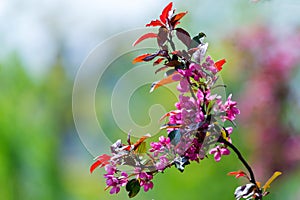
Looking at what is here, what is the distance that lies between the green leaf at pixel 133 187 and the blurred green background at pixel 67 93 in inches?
63.0

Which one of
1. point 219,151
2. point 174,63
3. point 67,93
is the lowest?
point 219,151

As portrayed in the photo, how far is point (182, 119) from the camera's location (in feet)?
2.20

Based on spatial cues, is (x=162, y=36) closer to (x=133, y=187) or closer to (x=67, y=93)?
(x=133, y=187)

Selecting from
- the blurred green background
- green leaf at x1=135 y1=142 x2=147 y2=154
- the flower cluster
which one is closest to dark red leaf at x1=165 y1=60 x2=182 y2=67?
the flower cluster

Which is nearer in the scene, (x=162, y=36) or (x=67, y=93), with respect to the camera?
(x=162, y=36)

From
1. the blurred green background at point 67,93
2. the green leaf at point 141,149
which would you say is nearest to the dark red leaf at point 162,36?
the green leaf at point 141,149

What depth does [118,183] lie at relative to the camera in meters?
0.70

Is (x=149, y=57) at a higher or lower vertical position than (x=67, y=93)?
lower

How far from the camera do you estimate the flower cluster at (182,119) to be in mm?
662

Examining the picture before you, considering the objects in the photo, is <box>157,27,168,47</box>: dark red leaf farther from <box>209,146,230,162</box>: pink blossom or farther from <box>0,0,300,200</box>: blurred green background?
<box>0,0,300,200</box>: blurred green background

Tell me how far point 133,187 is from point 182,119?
128mm

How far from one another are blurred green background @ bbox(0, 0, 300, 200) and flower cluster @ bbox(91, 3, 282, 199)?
5.17ft

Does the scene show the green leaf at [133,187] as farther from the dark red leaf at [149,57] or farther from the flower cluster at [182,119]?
the dark red leaf at [149,57]

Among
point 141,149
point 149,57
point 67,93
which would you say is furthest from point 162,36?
point 67,93
